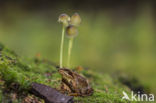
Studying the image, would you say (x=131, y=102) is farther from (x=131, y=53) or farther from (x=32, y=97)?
(x=131, y=53)

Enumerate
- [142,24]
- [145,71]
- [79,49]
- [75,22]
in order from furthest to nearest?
[142,24]
[79,49]
[145,71]
[75,22]

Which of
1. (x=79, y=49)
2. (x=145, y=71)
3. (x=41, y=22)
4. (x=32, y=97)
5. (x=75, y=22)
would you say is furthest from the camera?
(x=41, y=22)

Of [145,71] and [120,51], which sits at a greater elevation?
[120,51]

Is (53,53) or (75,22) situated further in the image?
(53,53)

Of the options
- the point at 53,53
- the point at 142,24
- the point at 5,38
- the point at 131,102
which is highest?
the point at 142,24

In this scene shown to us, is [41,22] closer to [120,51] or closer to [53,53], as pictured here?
[53,53]

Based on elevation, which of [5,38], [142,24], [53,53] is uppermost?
[142,24]

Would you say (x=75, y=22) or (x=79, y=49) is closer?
(x=75, y=22)

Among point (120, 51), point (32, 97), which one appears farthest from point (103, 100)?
point (120, 51)

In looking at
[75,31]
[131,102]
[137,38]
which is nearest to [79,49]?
[137,38]
